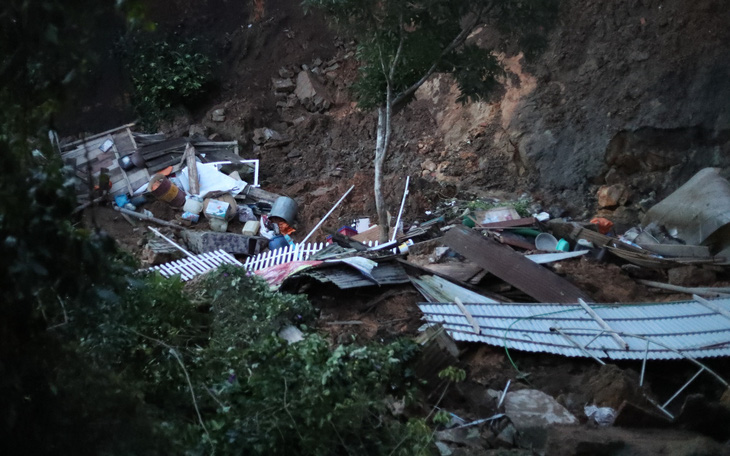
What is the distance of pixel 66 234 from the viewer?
207 cm

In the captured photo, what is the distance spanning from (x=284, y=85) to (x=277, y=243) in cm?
637

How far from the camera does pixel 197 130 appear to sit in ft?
47.4

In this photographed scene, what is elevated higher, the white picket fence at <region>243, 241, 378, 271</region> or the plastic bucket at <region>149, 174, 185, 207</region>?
the plastic bucket at <region>149, 174, 185, 207</region>

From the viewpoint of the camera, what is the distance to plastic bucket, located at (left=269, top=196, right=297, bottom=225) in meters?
11.4

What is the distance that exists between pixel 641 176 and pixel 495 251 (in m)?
5.10

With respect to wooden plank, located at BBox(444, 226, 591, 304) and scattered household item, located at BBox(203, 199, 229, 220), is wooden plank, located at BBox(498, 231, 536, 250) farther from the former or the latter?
scattered household item, located at BBox(203, 199, 229, 220)

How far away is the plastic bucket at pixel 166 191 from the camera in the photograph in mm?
11445

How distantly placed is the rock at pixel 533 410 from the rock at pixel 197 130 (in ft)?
35.7

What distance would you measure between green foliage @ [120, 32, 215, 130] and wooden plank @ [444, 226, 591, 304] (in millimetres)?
9534

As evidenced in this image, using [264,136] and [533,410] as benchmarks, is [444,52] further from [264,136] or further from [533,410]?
[264,136]

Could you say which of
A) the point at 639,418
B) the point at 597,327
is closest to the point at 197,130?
the point at 597,327

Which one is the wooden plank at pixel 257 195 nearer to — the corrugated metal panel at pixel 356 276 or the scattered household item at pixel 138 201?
the scattered household item at pixel 138 201

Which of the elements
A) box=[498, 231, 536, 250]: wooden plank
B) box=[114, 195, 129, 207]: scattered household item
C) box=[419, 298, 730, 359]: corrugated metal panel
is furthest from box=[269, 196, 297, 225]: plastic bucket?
box=[419, 298, 730, 359]: corrugated metal panel

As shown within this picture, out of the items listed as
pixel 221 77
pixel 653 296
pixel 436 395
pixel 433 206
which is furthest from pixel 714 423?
pixel 221 77
